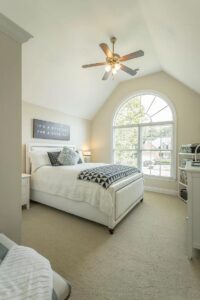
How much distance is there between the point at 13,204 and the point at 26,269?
855mm

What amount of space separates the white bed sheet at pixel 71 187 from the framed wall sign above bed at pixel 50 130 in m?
1.05

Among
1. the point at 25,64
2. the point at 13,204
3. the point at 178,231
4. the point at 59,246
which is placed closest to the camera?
the point at 13,204

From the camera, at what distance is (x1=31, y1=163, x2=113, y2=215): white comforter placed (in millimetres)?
2326

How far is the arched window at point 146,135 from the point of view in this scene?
4.50 m

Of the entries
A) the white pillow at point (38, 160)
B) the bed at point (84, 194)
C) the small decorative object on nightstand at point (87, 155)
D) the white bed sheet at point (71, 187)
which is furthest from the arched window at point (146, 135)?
the white pillow at point (38, 160)

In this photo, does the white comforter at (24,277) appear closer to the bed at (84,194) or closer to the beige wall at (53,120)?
the bed at (84,194)

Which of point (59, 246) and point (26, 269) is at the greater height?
point (26, 269)

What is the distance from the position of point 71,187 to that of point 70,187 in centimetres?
3

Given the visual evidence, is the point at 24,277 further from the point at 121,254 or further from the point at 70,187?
the point at 70,187

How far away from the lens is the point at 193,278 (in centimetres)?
153

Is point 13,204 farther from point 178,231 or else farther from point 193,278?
point 178,231

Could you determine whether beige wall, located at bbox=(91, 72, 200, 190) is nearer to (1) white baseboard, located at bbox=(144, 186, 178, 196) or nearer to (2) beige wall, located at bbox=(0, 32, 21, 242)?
(1) white baseboard, located at bbox=(144, 186, 178, 196)

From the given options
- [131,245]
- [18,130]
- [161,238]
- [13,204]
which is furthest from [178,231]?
[18,130]

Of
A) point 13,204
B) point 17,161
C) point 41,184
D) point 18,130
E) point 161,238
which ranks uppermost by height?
point 18,130
